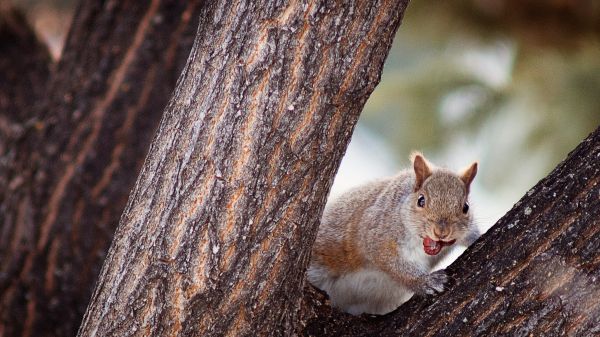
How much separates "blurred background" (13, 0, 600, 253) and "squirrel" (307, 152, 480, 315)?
2879mm

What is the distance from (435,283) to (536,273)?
37 centimetres

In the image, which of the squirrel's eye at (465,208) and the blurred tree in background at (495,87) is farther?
the blurred tree in background at (495,87)

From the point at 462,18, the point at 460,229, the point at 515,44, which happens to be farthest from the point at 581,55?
the point at 460,229

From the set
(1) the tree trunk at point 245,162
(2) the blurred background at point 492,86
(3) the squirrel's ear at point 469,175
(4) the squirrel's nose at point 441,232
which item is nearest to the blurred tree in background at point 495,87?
(2) the blurred background at point 492,86

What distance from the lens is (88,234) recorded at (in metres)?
3.90

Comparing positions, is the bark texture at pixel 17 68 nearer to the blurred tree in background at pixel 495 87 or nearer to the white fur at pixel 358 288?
the white fur at pixel 358 288

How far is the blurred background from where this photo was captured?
21.5ft

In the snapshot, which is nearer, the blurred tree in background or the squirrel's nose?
the squirrel's nose

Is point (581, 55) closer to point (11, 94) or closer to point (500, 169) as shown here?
point (500, 169)

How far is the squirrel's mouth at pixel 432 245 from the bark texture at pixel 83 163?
139cm

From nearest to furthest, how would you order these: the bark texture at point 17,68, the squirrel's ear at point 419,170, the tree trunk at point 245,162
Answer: the tree trunk at point 245,162
the squirrel's ear at point 419,170
the bark texture at point 17,68

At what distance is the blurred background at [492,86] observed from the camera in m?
6.55

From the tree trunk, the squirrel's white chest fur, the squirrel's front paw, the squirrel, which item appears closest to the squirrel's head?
the squirrel

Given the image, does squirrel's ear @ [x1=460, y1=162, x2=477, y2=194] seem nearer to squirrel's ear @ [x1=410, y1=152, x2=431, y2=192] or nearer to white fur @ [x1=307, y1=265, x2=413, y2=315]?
squirrel's ear @ [x1=410, y1=152, x2=431, y2=192]
